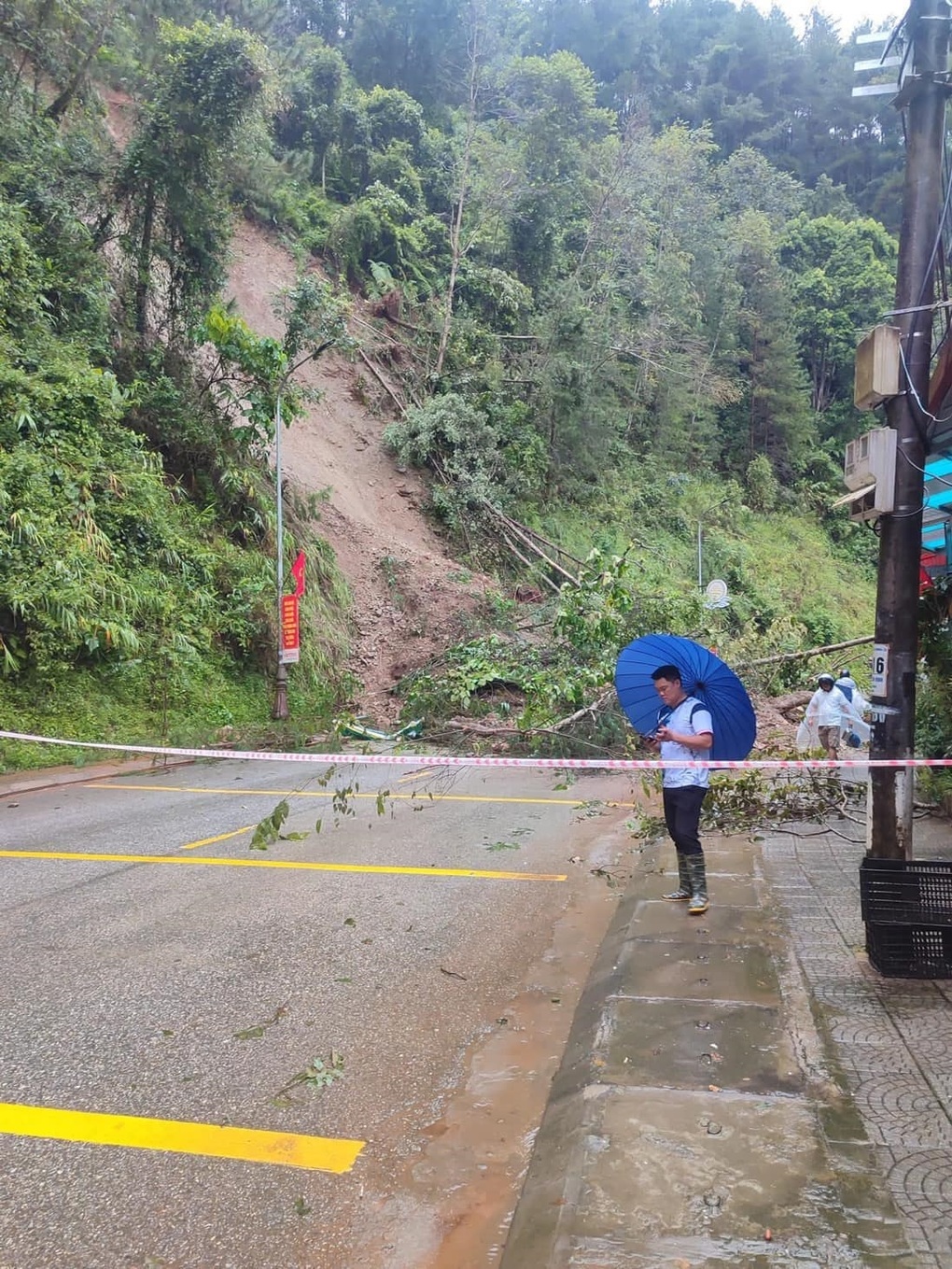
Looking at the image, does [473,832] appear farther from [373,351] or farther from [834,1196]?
[373,351]

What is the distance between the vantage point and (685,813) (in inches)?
217

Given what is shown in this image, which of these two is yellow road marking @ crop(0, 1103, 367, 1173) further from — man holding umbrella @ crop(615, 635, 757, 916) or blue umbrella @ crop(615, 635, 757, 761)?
blue umbrella @ crop(615, 635, 757, 761)

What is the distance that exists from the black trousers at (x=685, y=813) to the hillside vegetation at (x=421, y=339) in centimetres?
569

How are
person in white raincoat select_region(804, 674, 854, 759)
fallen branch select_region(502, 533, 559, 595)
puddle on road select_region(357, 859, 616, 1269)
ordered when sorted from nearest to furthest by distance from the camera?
puddle on road select_region(357, 859, 616, 1269) → person in white raincoat select_region(804, 674, 854, 759) → fallen branch select_region(502, 533, 559, 595)

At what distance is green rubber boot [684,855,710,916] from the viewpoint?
18.2ft

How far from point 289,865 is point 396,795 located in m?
3.91

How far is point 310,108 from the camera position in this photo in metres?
34.2

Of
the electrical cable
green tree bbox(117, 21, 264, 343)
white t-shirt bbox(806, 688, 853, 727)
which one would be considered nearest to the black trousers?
the electrical cable

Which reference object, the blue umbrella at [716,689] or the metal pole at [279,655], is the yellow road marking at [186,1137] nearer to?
the blue umbrella at [716,689]

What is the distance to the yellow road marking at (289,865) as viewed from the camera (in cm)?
708

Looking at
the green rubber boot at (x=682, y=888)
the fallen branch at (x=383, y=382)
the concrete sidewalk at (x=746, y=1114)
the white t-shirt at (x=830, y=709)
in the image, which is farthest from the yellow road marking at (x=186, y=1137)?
the fallen branch at (x=383, y=382)

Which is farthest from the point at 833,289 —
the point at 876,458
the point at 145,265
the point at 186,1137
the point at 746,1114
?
the point at 186,1137

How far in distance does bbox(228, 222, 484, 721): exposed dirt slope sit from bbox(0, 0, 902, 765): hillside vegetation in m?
0.80

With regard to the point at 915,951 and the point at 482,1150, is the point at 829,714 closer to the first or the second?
the point at 915,951
